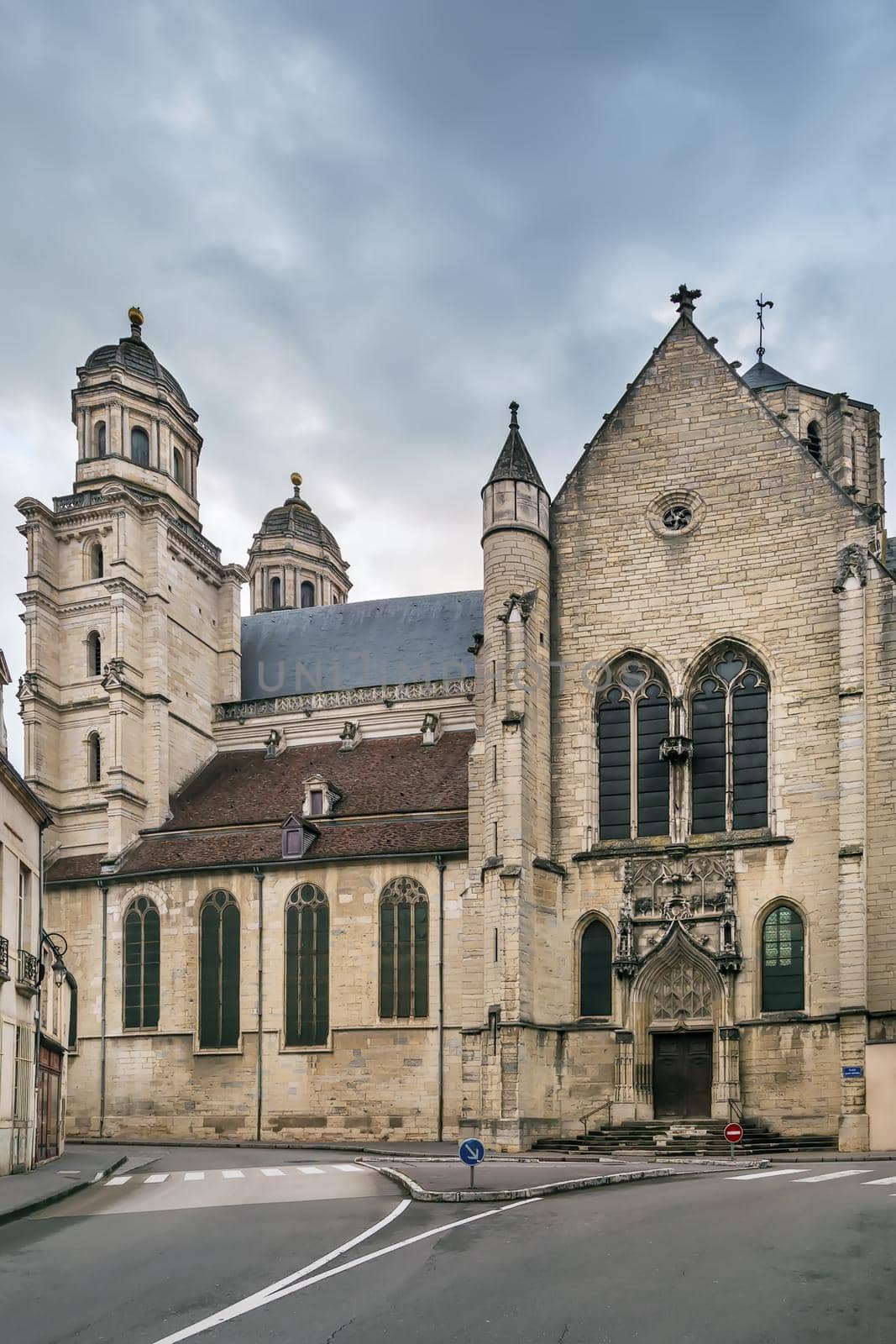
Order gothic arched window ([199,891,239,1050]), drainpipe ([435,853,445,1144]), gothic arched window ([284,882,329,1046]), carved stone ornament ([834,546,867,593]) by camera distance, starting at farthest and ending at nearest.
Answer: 1. gothic arched window ([199,891,239,1050])
2. gothic arched window ([284,882,329,1046])
3. drainpipe ([435,853,445,1144])
4. carved stone ornament ([834,546,867,593])

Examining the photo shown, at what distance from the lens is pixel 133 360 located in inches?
2009

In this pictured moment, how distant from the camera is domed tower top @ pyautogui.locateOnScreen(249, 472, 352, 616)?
67.6m

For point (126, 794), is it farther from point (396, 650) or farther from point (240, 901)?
point (396, 650)

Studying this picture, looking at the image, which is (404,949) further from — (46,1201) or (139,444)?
(139,444)

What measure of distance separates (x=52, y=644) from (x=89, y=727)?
312cm

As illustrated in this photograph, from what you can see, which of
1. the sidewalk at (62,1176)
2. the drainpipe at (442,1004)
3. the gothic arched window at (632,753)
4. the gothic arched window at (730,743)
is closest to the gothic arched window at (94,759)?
the drainpipe at (442,1004)

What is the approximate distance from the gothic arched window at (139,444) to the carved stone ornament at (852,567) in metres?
25.5

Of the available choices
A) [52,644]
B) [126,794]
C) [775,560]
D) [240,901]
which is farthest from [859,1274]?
[52,644]

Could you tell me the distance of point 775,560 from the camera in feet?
115

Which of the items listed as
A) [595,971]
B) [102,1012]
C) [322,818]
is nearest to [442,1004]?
[595,971]

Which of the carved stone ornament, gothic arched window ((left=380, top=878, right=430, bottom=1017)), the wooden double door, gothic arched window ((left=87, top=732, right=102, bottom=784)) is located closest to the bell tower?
gothic arched window ((left=87, top=732, right=102, bottom=784))

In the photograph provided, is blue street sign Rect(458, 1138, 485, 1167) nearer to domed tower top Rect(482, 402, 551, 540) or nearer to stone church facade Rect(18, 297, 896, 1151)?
stone church facade Rect(18, 297, 896, 1151)

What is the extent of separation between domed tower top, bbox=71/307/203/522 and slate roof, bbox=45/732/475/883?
32.6ft

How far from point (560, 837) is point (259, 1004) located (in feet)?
34.5
